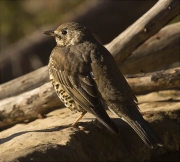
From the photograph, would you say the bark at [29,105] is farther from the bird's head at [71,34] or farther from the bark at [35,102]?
the bird's head at [71,34]

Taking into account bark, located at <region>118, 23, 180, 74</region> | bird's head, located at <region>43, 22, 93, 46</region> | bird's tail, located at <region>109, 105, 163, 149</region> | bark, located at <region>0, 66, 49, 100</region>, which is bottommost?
bird's tail, located at <region>109, 105, 163, 149</region>

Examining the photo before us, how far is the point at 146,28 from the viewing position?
7.31 meters

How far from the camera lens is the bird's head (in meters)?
6.68

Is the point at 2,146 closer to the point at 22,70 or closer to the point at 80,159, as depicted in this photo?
the point at 80,159

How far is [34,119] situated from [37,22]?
7524 mm

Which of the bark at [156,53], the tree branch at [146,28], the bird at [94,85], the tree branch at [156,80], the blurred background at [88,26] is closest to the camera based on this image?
the bird at [94,85]

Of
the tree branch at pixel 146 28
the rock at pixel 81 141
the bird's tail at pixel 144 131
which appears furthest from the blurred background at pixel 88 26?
the bird's tail at pixel 144 131

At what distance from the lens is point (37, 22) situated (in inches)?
575

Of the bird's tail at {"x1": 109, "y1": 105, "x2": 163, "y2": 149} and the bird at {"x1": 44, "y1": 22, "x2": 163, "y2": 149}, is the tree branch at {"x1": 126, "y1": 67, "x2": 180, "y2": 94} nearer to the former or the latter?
the bird at {"x1": 44, "y1": 22, "x2": 163, "y2": 149}

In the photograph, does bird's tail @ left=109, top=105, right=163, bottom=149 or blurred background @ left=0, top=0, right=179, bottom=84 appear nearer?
bird's tail @ left=109, top=105, right=163, bottom=149

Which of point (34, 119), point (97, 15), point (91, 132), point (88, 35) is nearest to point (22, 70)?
point (97, 15)

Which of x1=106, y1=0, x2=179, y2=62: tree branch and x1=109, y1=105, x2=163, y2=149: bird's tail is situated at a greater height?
x1=106, y1=0, x2=179, y2=62: tree branch

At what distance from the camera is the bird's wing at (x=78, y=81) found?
577 centimetres

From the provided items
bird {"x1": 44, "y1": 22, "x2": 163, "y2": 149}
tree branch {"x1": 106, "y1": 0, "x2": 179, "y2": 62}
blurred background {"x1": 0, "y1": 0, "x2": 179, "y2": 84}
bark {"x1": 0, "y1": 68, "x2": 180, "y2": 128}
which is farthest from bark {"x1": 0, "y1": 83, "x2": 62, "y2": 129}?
blurred background {"x1": 0, "y1": 0, "x2": 179, "y2": 84}
